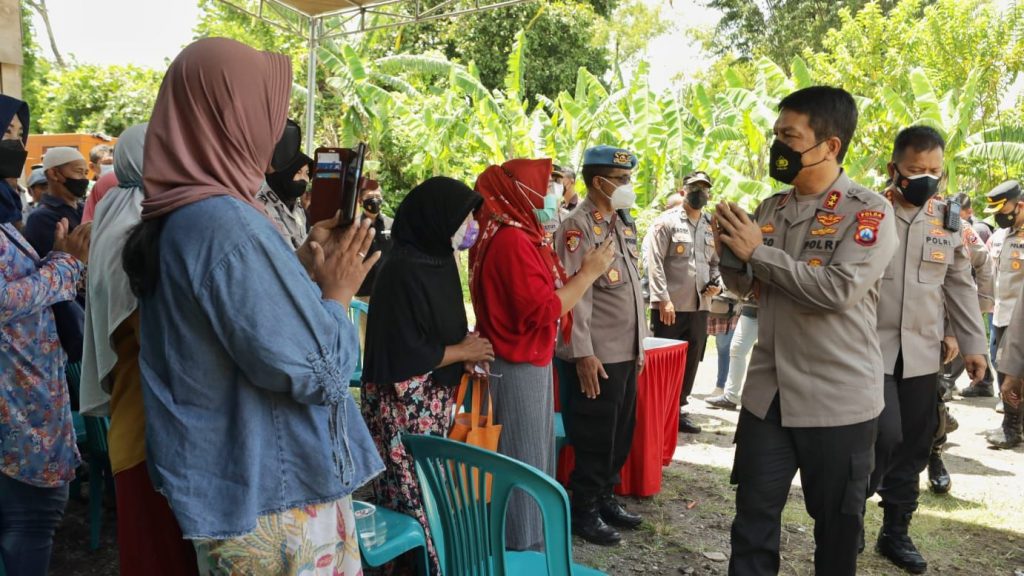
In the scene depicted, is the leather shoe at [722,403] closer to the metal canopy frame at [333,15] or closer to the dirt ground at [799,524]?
the dirt ground at [799,524]

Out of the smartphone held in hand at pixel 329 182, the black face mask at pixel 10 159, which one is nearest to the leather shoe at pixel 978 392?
the smartphone held in hand at pixel 329 182

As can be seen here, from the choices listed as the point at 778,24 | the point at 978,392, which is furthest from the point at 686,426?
the point at 778,24

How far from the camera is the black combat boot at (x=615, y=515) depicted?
13.9ft

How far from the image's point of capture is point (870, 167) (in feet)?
36.0

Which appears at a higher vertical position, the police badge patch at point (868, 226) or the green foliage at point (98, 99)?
A: the green foliage at point (98, 99)

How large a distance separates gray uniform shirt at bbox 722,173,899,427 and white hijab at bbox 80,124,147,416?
6.40 feet

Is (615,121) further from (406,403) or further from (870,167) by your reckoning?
(406,403)

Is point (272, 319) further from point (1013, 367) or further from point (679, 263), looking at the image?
point (679, 263)

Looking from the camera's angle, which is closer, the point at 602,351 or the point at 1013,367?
the point at 1013,367

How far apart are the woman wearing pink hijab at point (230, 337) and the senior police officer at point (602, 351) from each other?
2431 millimetres

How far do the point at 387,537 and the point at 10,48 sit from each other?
375 cm

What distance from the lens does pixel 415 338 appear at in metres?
2.93

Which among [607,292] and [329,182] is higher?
[329,182]

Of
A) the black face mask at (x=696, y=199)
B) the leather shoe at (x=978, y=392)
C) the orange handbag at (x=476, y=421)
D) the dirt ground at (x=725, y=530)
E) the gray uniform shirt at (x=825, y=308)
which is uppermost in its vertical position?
the black face mask at (x=696, y=199)
